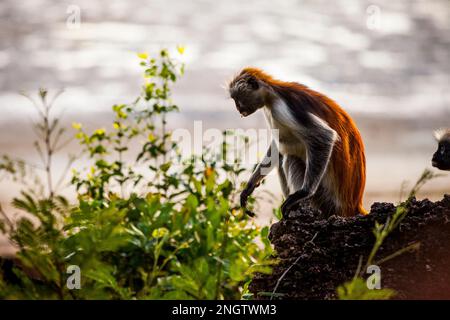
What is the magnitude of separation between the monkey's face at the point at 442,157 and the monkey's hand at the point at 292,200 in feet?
7.91

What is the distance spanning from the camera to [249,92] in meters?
7.29

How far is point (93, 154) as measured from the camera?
8.36m

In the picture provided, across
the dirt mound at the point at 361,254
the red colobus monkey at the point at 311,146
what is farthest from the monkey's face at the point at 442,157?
the dirt mound at the point at 361,254

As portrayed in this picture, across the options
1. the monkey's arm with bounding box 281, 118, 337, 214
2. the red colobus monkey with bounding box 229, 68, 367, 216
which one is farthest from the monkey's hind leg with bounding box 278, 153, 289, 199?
the monkey's arm with bounding box 281, 118, 337, 214

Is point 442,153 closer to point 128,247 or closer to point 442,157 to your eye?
point 442,157

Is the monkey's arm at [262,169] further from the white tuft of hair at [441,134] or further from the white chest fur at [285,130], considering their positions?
the white tuft of hair at [441,134]

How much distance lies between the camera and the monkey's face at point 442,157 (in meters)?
7.89

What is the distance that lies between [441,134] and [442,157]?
438mm

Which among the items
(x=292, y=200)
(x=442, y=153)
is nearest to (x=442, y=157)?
(x=442, y=153)

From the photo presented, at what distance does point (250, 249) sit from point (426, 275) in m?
1.48

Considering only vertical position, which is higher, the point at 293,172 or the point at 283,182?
the point at 293,172

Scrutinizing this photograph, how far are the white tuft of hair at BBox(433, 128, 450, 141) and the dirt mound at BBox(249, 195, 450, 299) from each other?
3.34 metres
